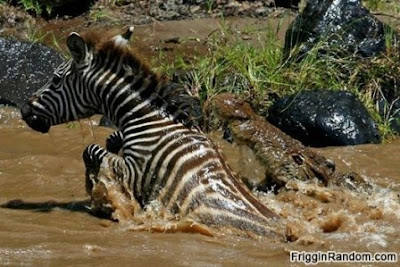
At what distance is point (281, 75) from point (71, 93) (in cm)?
440

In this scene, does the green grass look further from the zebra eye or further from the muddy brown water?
the zebra eye

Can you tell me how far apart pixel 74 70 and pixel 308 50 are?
15.6 feet

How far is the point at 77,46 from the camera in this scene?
7.43 metres

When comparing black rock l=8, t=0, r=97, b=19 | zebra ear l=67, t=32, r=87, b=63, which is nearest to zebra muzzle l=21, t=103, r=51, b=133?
zebra ear l=67, t=32, r=87, b=63

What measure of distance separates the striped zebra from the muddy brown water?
24 cm

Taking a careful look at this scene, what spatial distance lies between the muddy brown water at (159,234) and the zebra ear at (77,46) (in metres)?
1.19

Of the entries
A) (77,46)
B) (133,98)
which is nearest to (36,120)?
(77,46)

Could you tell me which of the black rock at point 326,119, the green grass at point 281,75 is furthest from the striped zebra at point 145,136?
the green grass at point 281,75

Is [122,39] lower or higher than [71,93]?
higher

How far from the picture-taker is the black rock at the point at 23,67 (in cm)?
1241

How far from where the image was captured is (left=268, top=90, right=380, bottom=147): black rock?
1048 cm

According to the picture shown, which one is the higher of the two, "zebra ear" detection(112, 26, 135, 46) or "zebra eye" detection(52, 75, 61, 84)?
"zebra ear" detection(112, 26, 135, 46)

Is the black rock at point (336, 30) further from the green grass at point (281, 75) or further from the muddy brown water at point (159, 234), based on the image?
the muddy brown water at point (159, 234)

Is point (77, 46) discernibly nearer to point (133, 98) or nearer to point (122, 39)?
point (122, 39)
